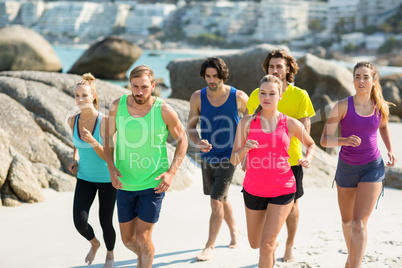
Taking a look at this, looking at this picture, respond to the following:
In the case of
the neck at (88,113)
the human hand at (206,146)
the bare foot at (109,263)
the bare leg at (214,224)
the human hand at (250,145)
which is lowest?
the bare foot at (109,263)

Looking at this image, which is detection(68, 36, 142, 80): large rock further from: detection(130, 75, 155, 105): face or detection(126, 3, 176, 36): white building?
detection(126, 3, 176, 36): white building

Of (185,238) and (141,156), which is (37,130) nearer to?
(185,238)

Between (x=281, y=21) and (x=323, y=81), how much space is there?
121688mm

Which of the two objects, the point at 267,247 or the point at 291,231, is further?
the point at 291,231

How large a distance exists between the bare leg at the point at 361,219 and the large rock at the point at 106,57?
68.4 ft

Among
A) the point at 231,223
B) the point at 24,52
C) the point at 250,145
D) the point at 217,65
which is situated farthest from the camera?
the point at 24,52

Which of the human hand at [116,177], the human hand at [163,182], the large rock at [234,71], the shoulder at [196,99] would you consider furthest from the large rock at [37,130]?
the large rock at [234,71]

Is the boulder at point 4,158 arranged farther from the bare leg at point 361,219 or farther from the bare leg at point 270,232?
the bare leg at point 361,219

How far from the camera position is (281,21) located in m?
129

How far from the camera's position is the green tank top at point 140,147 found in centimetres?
368

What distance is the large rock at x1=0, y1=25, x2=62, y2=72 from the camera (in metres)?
20.6

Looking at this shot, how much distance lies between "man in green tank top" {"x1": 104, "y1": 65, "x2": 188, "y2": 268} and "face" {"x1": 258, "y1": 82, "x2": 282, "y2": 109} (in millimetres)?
644

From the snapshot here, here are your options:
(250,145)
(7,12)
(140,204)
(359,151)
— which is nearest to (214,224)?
(140,204)

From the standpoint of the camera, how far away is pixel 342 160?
4000mm
